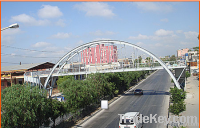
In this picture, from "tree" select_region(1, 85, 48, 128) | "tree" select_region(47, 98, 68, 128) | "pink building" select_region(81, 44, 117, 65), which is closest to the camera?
"tree" select_region(1, 85, 48, 128)

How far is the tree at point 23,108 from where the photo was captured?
1217cm

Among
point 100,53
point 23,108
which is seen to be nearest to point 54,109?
point 23,108

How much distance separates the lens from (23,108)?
42.6 feet

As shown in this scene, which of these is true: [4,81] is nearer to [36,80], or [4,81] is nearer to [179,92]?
[36,80]

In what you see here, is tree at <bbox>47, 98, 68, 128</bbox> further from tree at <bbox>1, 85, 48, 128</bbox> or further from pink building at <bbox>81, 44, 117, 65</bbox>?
pink building at <bbox>81, 44, 117, 65</bbox>

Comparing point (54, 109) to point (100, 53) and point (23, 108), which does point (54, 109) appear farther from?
point (100, 53)

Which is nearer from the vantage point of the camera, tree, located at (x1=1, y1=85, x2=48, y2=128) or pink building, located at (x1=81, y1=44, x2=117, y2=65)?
tree, located at (x1=1, y1=85, x2=48, y2=128)

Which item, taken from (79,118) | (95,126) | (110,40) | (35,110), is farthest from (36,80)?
(35,110)

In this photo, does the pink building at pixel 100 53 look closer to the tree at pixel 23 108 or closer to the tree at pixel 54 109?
the tree at pixel 54 109

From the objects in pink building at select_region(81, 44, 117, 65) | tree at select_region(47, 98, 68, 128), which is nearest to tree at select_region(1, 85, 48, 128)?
tree at select_region(47, 98, 68, 128)

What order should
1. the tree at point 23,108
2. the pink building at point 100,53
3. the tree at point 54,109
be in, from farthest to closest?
the pink building at point 100,53
the tree at point 54,109
the tree at point 23,108

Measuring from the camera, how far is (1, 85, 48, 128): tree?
→ 39.9ft

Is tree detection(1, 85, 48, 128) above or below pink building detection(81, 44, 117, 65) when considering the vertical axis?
below

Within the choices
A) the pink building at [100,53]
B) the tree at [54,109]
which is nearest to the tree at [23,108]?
the tree at [54,109]
